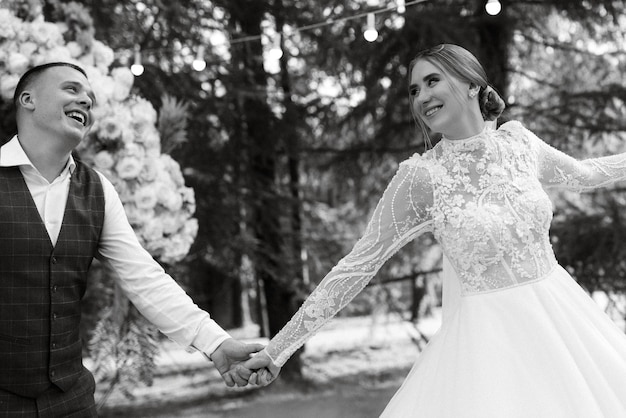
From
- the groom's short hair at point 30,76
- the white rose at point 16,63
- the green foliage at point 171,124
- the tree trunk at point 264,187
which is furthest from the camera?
the tree trunk at point 264,187

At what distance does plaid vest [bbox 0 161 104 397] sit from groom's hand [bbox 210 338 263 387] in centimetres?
56

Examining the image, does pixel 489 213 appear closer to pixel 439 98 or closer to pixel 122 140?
pixel 439 98

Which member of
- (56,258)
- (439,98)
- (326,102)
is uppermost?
(326,102)

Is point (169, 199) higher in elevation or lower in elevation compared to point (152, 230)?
higher

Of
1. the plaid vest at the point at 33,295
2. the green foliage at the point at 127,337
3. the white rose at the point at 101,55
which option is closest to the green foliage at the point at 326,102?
the white rose at the point at 101,55

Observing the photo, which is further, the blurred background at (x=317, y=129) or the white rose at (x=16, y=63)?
the blurred background at (x=317, y=129)

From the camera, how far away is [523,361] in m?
2.43

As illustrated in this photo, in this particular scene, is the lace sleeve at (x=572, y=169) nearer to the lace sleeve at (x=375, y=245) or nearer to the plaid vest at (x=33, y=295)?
the lace sleeve at (x=375, y=245)

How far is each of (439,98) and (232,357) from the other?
1.22 metres

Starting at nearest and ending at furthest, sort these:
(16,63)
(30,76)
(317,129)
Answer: (30,76) → (16,63) → (317,129)

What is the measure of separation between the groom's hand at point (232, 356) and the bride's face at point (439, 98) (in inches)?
42.5

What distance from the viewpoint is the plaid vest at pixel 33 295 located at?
221cm

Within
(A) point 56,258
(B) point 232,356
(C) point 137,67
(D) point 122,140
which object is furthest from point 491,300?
(C) point 137,67

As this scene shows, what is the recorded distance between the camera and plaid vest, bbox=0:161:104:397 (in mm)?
2213
